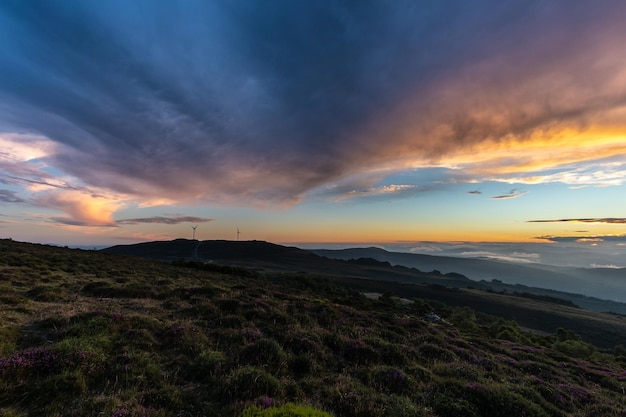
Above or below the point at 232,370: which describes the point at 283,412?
above

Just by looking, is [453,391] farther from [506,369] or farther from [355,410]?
[506,369]

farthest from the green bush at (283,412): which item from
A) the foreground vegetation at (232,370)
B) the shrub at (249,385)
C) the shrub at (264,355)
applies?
the shrub at (264,355)

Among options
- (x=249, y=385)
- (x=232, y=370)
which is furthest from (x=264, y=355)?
(x=249, y=385)

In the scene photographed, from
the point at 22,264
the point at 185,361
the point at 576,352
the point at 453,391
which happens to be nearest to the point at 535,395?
the point at 453,391

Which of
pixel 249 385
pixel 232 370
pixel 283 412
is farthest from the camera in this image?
pixel 232 370

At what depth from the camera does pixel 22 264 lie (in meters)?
30.8

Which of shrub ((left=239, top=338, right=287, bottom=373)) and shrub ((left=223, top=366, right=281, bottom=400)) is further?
shrub ((left=239, top=338, right=287, bottom=373))

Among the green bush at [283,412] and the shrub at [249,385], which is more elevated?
the green bush at [283,412]

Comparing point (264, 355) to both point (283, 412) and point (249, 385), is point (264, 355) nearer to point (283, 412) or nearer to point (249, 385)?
point (249, 385)

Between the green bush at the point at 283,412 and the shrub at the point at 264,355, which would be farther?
the shrub at the point at 264,355

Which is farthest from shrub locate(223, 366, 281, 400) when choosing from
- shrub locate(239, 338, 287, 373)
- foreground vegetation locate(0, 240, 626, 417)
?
shrub locate(239, 338, 287, 373)

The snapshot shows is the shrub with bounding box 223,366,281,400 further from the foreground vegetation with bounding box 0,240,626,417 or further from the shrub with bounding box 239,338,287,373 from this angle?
the shrub with bounding box 239,338,287,373

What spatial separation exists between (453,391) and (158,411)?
9.42m

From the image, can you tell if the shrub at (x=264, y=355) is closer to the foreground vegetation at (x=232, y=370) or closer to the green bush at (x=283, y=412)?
the foreground vegetation at (x=232, y=370)
